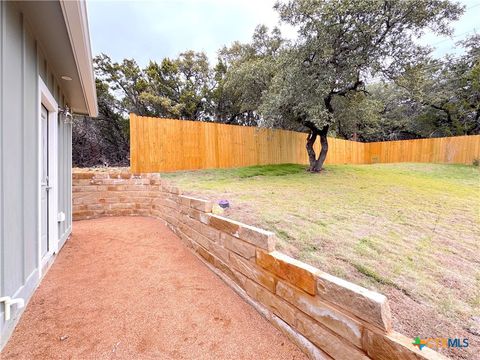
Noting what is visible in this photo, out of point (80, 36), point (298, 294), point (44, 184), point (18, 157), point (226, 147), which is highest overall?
point (80, 36)

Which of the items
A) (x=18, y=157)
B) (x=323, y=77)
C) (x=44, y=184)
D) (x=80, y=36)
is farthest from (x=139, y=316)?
(x=323, y=77)

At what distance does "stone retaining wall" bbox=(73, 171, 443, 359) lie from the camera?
47.3 inches

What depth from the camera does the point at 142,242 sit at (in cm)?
384

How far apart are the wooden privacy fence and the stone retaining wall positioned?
387 cm

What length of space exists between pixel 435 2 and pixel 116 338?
366 inches

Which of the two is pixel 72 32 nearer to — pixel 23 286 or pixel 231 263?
pixel 23 286

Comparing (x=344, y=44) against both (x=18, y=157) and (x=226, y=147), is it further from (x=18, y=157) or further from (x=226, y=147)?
(x=18, y=157)

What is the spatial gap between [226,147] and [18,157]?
697 cm

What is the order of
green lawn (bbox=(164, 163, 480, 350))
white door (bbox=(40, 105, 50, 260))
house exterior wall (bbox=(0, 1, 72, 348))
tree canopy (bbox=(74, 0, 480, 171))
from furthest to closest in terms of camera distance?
tree canopy (bbox=(74, 0, 480, 171)) → white door (bbox=(40, 105, 50, 260)) → green lawn (bbox=(164, 163, 480, 350)) → house exterior wall (bbox=(0, 1, 72, 348))

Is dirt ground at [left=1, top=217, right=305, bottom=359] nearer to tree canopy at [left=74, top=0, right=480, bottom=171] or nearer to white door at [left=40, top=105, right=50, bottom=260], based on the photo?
white door at [left=40, top=105, right=50, bottom=260]

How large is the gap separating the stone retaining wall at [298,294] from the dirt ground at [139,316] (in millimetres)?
168

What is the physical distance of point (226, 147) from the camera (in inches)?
339

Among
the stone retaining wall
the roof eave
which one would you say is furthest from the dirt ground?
the roof eave

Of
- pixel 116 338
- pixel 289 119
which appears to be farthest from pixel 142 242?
pixel 289 119
